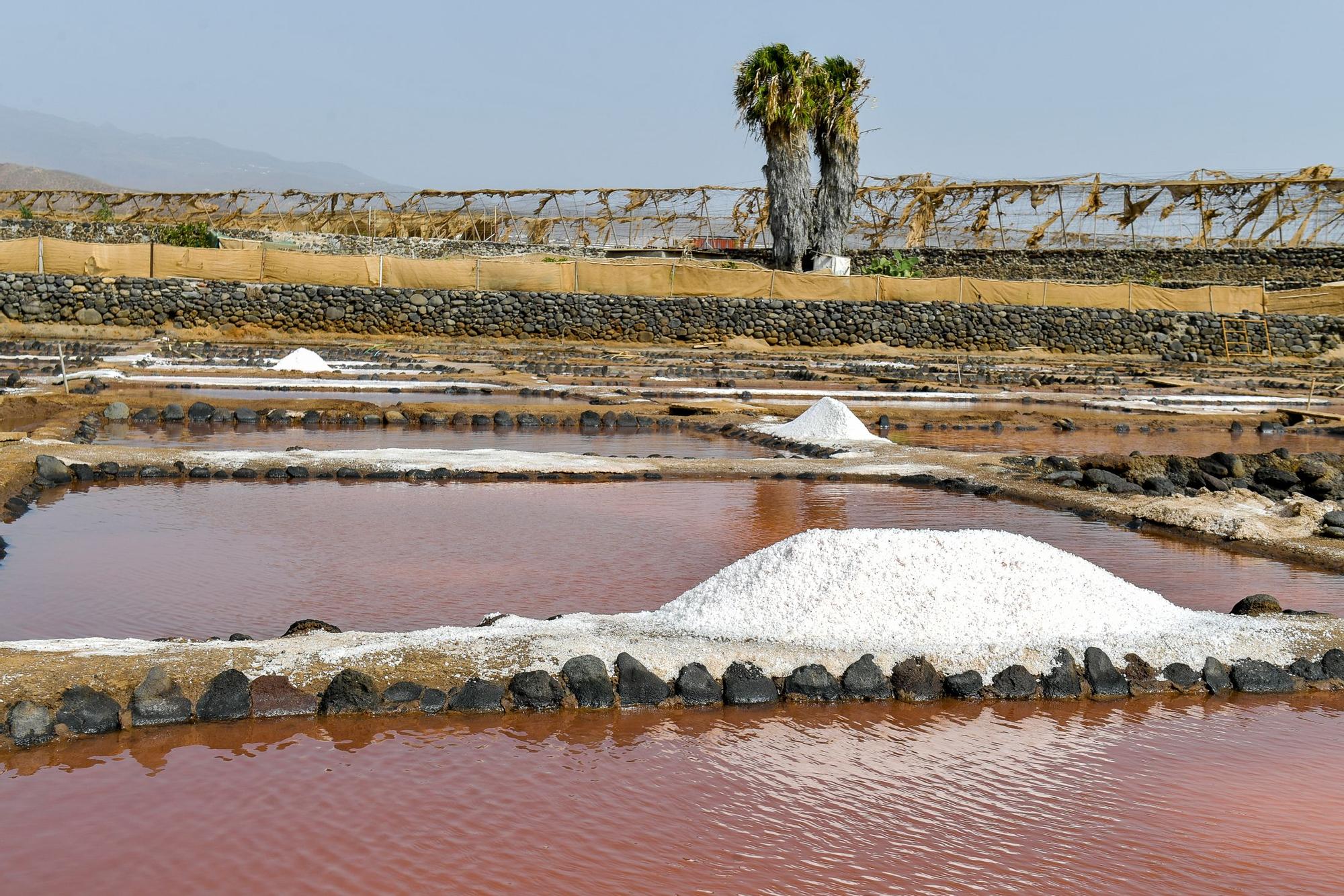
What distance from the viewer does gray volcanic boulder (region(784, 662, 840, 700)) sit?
549cm

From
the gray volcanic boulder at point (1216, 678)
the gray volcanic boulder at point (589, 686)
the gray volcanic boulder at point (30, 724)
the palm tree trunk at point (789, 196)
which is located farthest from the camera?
the palm tree trunk at point (789, 196)

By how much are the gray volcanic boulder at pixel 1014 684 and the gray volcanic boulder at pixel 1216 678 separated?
33.1 inches

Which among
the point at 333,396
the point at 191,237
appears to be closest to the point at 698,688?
the point at 333,396

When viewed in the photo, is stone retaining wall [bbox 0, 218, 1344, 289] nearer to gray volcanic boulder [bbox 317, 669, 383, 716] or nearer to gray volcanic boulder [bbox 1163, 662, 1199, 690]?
gray volcanic boulder [bbox 317, 669, 383, 716]

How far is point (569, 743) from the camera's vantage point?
4.95 metres

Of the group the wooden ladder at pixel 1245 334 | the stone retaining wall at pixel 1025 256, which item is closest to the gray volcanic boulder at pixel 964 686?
the wooden ladder at pixel 1245 334

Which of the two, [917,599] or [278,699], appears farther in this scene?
[917,599]

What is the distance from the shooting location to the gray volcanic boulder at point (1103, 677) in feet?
18.8

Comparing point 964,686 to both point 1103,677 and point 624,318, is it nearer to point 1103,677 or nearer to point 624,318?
point 1103,677

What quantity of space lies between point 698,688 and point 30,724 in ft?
8.21

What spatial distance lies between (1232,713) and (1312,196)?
43916 millimetres

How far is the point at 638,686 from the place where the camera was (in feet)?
17.6

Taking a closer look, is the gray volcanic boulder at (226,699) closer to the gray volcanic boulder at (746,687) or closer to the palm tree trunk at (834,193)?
the gray volcanic boulder at (746,687)

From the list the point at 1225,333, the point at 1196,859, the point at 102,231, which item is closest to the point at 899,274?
the point at 1225,333
